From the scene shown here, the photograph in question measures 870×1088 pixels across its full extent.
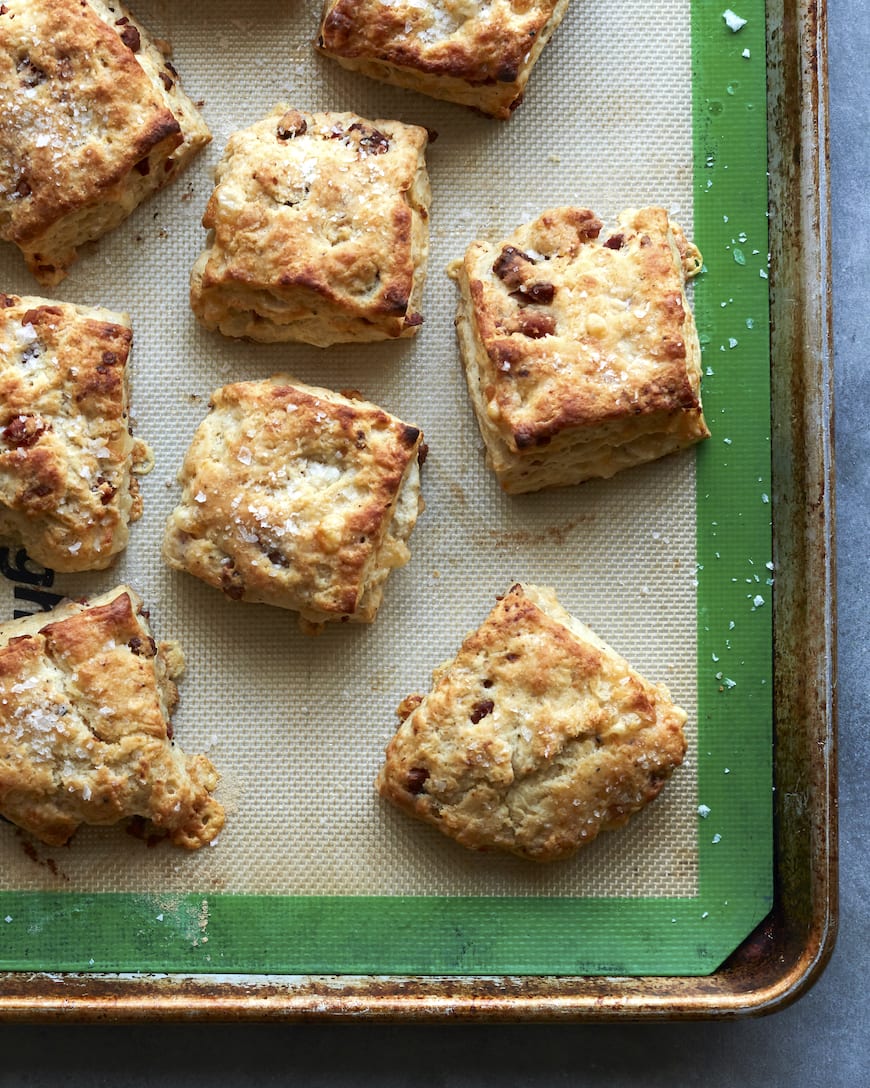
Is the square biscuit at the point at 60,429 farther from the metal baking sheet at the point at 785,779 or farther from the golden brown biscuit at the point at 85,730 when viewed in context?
the metal baking sheet at the point at 785,779

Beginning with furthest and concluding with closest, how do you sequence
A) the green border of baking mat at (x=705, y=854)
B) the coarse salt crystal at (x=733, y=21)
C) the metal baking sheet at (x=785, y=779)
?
the coarse salt crystal at (x=733, y=21)
the green border of baking mat at (x=705, y=854)
the metal baking sheet at (x=785, y=779)

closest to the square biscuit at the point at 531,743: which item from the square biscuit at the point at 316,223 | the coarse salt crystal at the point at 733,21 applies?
the square biscuit at the point at 316,223

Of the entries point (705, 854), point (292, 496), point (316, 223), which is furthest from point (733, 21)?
point (705, 854)

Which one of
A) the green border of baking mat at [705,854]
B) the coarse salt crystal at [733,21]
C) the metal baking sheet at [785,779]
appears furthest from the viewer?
the coarse salt crystal at [733,21]

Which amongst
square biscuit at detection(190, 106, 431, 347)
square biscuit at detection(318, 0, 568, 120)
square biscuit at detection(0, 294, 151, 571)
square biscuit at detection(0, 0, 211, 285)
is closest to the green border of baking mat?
square biscuit at detection(318, 0, 568, 120)

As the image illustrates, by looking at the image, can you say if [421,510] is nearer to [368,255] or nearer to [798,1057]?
[368,255]

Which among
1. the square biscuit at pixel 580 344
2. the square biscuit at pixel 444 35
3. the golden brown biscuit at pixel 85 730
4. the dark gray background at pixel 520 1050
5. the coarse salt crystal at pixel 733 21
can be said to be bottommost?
the dark gray background at pixel 520 1050

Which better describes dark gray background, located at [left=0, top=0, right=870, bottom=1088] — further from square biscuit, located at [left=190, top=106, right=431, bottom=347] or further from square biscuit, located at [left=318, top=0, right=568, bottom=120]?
square biscuit, located at [left=318, top=0, right=568, bottom=120]
